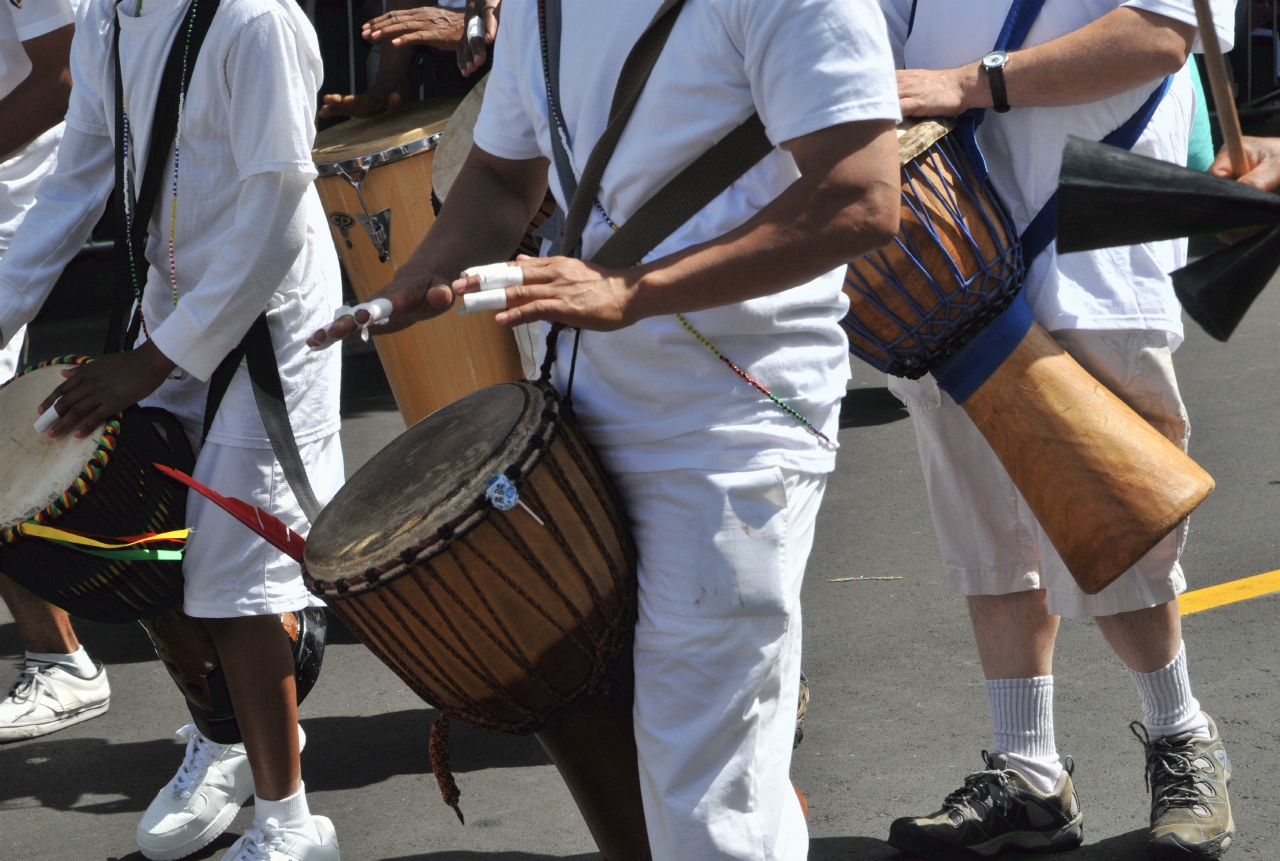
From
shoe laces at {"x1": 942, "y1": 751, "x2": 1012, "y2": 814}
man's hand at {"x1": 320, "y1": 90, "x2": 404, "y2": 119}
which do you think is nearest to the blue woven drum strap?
shoe laces at {"x1": 942, "y1": 751, "x2": 1012, "y2": 814}

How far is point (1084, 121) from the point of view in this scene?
105 inches

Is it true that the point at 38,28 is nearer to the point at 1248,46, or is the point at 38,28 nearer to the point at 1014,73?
the point at 1014,73

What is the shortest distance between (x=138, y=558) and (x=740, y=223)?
1.44m

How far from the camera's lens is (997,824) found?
112 inches

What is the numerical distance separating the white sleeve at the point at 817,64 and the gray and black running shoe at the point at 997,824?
163 cm

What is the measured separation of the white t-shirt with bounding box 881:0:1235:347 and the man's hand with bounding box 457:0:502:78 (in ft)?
4.29

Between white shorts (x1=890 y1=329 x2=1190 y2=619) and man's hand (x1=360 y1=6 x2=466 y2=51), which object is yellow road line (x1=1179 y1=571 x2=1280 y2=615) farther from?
man's hand (x1=360 y1=6 x2=466 y2=51)

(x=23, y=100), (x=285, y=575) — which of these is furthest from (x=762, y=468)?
(x=23, y=100)

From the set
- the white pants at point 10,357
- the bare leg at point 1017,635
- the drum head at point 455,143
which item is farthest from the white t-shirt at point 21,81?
the bare leg at point 1017,635

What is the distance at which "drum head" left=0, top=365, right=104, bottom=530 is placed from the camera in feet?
8.63

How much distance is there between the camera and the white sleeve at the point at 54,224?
118 inches

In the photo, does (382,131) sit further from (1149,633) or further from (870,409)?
(870,409)

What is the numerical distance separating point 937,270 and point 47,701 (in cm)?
263

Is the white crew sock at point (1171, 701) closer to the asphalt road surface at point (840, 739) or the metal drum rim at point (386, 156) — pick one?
the asphalt road surface at point (840, 739)
